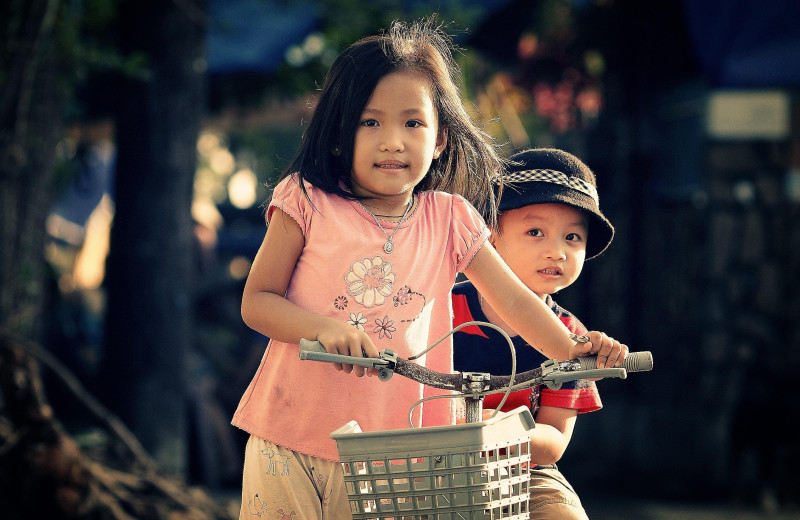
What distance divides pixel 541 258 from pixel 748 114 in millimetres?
5527

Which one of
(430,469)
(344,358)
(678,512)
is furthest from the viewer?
(678,512)

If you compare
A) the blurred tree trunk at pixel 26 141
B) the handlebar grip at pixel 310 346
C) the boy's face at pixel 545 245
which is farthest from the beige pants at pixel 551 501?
the blurred tree trunk at pixel 26 141

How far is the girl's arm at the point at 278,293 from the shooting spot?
7.97 ft

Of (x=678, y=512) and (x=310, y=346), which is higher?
(x=310, y=346)

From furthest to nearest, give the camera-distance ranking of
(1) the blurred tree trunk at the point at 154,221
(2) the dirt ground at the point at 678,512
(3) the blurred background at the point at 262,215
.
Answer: (2) the dirt ground at the point at 678,512
(1) the blurred tree trunk at the point at 154,221
(3) the blurred background at the point at 262,215

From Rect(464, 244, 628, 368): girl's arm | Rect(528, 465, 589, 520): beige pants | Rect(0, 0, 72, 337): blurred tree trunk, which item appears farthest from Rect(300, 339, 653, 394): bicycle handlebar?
Rect(0, 0, 72, 337): blurred tree trunk

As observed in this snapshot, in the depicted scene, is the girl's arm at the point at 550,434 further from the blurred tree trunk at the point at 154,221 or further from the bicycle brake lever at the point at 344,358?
the blurred tree trunk at the point at 154,221

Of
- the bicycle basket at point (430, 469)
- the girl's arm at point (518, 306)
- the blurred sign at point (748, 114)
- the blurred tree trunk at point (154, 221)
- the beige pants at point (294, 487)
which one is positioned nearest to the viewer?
the bicycle basket at point (430, 469)

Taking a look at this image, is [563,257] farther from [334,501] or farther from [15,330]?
[15,330]

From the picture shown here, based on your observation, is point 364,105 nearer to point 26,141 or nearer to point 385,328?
point 385,328

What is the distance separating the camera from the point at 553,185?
3.02 m

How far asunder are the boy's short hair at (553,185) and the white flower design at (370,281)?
580 millimetres

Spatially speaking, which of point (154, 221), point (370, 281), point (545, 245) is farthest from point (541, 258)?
point (154, 221)

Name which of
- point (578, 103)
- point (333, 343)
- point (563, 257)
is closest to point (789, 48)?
point (578, 103)
